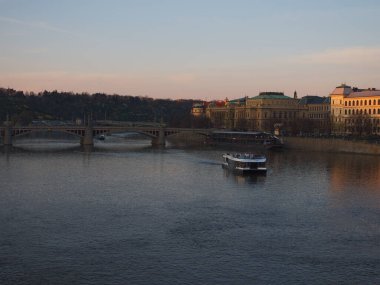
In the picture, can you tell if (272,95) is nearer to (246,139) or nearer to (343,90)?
(343,90)

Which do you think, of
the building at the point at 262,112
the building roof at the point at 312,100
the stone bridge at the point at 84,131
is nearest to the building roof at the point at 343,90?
the building at the point at 262,112

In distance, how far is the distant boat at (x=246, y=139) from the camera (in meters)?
80.4

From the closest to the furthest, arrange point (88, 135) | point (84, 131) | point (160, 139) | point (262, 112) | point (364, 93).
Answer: point (88, 135), point (84, 131), point (160, 139), point (364, 93), point (262, 112)

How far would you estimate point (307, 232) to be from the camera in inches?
1005

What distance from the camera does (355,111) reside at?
92.1m

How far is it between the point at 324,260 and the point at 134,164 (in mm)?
32541

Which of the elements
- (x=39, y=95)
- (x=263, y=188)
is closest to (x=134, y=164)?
(x=263, y=188)

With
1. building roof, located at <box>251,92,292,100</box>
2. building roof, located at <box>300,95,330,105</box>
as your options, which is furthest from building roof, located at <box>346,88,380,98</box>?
building roof, located at <box>251,92,292,100</box>

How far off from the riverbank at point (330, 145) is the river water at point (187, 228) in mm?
22349

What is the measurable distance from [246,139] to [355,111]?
18.7 m

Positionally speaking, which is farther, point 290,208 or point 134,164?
point 134,164

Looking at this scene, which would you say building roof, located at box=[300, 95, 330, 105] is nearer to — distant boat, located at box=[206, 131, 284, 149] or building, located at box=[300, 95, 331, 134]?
building, located at box=[300, 95, 331, 134]

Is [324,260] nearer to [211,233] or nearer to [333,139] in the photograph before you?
[211,233]

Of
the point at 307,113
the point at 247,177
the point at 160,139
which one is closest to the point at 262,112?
the point at 307,113
